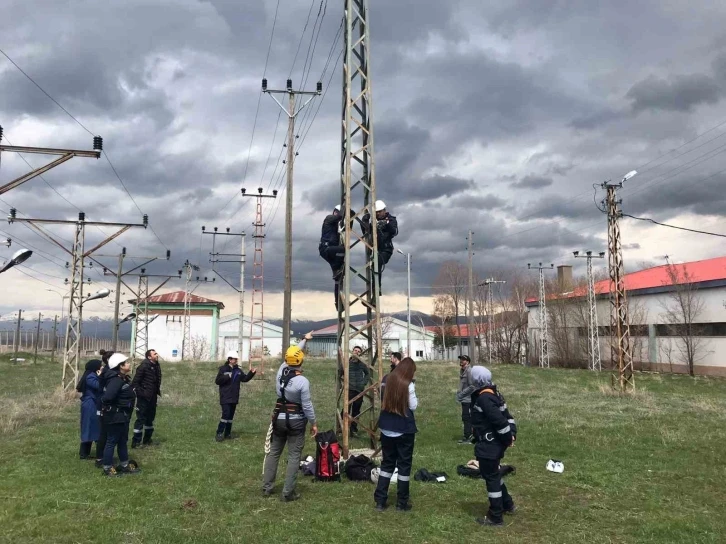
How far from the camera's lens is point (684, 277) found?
42.4 metres

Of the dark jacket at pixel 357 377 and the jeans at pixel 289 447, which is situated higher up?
the dark jacket at pixel 357 377

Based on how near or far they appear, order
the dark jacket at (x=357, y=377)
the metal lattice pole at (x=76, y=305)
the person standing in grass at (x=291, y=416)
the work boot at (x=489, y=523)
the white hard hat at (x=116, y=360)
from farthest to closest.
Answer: the metal lattice pole at (x=76, y=305) → the dark jacket at (x=357, y=377) → the white hard hat at (x=116, y=360) → the person standing in grass at (x=291, y=416) → the work boot at (x=489, y=523)

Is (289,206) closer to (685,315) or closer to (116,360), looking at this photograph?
(116,360)

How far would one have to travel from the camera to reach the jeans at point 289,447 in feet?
25.1

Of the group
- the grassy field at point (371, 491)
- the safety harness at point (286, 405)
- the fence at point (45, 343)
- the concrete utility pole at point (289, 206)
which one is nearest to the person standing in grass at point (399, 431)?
the grassy field at point (371, 491)

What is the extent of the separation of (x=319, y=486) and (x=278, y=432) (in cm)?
150

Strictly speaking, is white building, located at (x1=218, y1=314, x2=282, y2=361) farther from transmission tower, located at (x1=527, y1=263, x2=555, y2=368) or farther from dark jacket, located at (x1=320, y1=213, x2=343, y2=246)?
dark jacket, located at (x1=320, y1=213, x2=343, y2=246)

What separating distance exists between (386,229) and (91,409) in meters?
6.42

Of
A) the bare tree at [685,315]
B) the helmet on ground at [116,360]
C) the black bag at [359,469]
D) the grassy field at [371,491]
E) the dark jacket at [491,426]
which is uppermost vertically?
the bare tree at [685,315]

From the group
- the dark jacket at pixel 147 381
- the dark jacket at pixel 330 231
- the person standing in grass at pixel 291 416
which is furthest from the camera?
the dark jacket at pixel 147 381

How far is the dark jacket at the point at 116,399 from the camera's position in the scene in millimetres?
8797

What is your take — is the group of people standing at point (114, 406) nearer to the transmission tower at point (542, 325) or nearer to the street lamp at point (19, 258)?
the street lamp at point (19, 258)

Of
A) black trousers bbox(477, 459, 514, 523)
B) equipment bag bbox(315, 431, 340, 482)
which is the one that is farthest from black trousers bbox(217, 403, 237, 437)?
black trousers bbox(477, 459, 514, 523)

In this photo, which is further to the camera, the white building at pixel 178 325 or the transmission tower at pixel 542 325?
the white building at pixel 178 325
